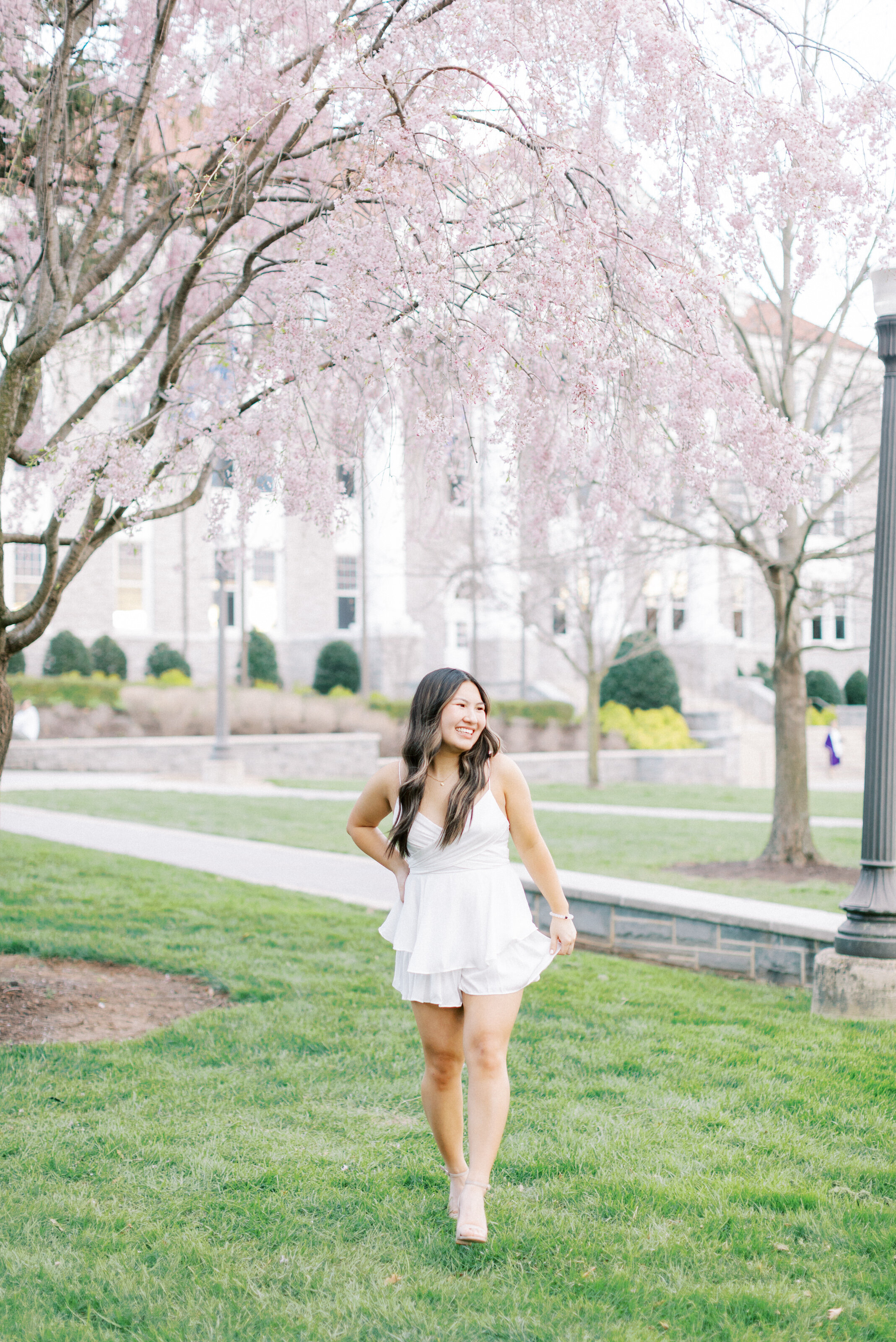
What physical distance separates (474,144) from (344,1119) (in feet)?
14.9

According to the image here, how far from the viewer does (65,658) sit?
31.5m

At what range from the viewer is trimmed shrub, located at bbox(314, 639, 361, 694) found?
112 ft

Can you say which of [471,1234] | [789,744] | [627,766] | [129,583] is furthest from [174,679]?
[471,1234]

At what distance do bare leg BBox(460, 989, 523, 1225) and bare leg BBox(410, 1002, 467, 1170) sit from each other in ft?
0.32

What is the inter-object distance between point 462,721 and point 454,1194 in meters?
1.43

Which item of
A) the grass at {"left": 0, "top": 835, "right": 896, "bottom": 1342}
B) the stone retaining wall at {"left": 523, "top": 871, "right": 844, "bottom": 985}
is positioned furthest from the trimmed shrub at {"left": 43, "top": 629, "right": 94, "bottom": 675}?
the grass at {"left": 0, "top": 835, "right": 896, "bottom": 1342}

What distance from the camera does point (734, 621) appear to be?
44.4m

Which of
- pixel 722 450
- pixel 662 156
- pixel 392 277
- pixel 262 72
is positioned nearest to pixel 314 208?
pixel 392 277

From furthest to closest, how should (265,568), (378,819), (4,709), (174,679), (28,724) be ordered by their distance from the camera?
1. (265,568)
2. (174,679)
3. (28,724)
4. (4,709)
5. (378,819)

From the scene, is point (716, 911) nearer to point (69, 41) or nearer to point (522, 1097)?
point (522, 1097)

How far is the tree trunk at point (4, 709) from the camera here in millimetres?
6051

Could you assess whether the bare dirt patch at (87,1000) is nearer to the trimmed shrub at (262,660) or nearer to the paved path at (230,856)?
the paved path at (230,856)

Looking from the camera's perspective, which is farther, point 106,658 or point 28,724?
point 106,658

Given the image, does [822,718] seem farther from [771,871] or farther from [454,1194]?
[454,1194]
